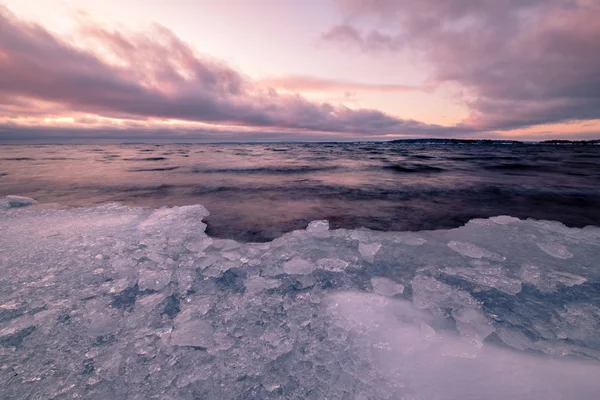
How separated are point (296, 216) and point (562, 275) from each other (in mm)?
4640

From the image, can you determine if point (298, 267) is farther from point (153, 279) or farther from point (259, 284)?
point (153, 279)

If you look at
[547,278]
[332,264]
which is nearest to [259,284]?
[332,264]

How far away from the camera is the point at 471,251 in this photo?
3.92 meters

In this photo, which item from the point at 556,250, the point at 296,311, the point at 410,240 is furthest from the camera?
the point at 410,240

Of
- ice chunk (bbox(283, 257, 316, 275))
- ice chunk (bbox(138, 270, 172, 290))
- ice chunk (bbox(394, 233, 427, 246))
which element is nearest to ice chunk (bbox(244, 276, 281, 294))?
ice chunk (bbox(283, 257, 316, 275))

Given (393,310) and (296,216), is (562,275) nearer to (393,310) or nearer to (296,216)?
(393,310)

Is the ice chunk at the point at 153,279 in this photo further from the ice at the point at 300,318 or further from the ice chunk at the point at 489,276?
the ice chunk at the point at 489,276

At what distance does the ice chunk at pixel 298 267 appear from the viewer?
337 cm

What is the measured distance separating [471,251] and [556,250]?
1279 millimetres

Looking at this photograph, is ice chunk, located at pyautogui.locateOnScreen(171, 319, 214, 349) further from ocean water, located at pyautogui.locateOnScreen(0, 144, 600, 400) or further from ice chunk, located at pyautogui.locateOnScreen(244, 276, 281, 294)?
ice chunk, located at pyautogui.locateOnScreen(244, 276, 281, 294)

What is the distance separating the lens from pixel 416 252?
400 centimetres

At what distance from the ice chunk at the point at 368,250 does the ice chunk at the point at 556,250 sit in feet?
8.21

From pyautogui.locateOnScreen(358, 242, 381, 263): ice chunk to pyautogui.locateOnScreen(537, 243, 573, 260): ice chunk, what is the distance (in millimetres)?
2503

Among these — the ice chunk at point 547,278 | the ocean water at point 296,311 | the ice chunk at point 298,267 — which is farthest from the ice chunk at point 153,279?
the ice chunk at point 547,278
